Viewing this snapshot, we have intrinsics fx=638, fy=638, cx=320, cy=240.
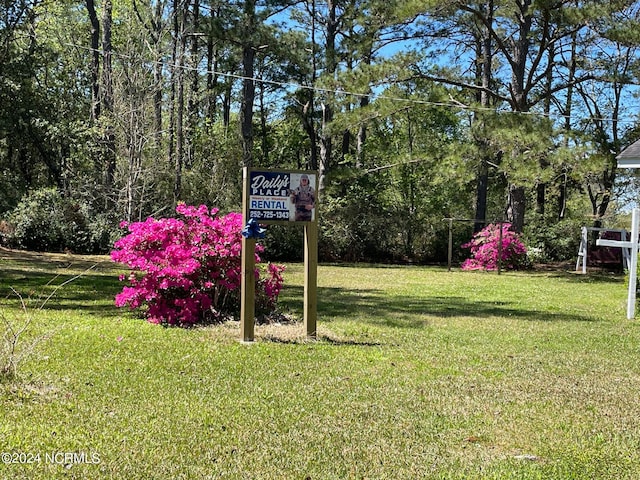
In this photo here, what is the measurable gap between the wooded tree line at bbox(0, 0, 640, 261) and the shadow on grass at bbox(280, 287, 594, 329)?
6.24 metres

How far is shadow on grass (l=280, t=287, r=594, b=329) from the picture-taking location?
9.19 m

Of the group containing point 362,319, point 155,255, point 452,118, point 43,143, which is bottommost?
point 362,319

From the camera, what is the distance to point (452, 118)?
105 ft

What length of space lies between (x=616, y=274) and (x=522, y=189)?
368 centimetres

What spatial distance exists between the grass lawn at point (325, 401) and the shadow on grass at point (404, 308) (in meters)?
0.37

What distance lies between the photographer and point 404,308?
33.7 ft

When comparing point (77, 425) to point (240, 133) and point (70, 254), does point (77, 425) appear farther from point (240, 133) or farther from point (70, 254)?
point (240, 133)

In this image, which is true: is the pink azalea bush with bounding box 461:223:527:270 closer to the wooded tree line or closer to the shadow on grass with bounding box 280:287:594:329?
the wooded tree line

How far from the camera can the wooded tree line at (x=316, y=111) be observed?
17266mm

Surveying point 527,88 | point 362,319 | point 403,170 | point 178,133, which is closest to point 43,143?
point 178,133

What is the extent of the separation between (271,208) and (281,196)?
0.17 meters

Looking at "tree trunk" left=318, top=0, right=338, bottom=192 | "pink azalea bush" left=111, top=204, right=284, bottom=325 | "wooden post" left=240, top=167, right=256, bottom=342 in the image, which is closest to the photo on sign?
"wooden post" left=240, top=167, right=256, bottom=342
